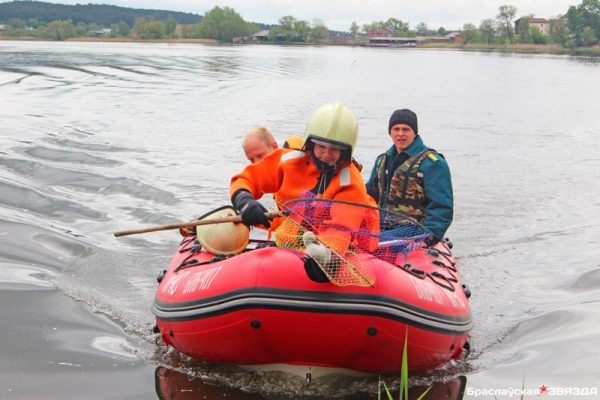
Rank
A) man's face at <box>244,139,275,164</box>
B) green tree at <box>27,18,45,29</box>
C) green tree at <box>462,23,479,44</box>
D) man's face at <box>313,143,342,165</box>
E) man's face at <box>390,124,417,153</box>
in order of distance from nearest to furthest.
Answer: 1. man's face at <box>313,143,342,165</box>
2. man's face at <box>244,139,275,164</box>
3. man's face at <box>390,124,417,153</box>
4. green tree at <box>462,23,479,44</box>
5. green tree at <box>27,18,45,29</box>

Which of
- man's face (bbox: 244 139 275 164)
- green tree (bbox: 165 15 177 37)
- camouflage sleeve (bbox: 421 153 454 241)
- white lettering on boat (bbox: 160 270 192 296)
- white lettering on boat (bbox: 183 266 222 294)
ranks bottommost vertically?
white lettering on boat (bbox: 160 270 192 296)

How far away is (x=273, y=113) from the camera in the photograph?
67.8 feet

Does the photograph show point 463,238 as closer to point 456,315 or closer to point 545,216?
point 545,216

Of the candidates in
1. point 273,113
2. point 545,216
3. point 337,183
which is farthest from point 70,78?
point 337,183

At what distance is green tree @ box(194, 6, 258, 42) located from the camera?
428ft

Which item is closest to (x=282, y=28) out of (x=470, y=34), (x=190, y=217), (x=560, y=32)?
(x=470, y=34)

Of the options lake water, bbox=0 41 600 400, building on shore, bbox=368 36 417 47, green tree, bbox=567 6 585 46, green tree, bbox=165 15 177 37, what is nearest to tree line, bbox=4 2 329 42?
green tree, bbox=165 15 177 37

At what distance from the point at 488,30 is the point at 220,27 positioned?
1757 inches

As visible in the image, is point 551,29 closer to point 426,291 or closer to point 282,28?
point 282,28

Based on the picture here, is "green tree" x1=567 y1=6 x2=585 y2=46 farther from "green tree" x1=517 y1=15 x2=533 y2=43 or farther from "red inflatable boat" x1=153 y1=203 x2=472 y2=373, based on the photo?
"red inflatable boat" x1=153 y1=203 x2=472 y2=373

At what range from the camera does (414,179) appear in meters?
6.27

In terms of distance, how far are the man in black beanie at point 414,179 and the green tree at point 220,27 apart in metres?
126

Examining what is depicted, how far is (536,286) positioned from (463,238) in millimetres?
1952

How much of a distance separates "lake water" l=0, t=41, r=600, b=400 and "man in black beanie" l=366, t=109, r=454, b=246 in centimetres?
110
